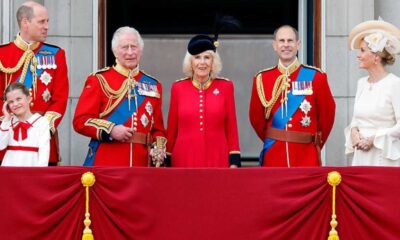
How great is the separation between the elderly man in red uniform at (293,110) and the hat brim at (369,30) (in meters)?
0.50

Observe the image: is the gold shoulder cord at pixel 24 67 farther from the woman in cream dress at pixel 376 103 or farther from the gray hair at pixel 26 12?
the woman in cream dress at pixel 376 103

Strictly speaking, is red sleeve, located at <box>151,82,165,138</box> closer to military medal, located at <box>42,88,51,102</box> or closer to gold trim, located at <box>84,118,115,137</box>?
gold trim, located at <box>84,118,115,137</box>

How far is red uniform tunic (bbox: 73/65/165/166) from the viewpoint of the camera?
11.3m

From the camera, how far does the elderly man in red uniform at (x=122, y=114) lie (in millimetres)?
11289

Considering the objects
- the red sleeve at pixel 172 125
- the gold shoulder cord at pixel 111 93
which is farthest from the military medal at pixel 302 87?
the gold shoulder cord at pixel 111 93

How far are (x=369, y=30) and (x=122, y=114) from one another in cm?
202

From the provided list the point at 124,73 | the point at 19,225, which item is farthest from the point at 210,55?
the point at 19,225

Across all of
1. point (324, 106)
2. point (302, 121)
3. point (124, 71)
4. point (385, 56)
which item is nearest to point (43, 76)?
point (124, 71)

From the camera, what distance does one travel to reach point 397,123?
1101 centimetres

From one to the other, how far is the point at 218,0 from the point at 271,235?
449 cm

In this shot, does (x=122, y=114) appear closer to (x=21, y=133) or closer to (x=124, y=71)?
(x=124, y=71)

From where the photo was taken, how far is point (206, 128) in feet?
37.7

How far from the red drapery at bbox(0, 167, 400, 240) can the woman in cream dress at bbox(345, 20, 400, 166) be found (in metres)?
0.64

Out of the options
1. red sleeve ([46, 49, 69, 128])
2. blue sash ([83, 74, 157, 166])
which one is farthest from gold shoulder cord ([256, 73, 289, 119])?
red sleeve ([46, 49, 69, 128])
